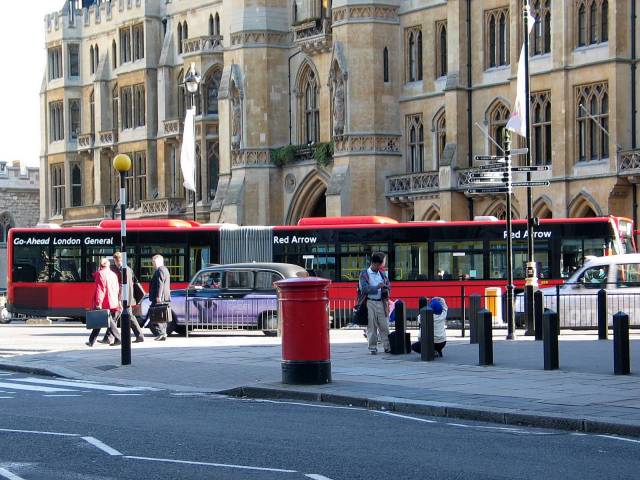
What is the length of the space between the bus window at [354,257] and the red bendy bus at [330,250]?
3cm

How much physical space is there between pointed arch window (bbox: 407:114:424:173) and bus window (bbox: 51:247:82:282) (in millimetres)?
16726

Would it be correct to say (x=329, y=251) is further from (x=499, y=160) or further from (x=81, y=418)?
(x=81, y=418)

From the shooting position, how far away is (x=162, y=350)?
25688 mm

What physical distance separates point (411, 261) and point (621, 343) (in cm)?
2104

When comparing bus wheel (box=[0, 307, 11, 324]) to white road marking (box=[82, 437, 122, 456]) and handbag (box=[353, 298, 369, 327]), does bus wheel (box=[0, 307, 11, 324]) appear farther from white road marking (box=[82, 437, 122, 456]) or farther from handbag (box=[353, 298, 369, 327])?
white road marking (box=[82, 437, 122, 456])

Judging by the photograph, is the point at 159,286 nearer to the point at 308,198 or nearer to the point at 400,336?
the point at 400,336

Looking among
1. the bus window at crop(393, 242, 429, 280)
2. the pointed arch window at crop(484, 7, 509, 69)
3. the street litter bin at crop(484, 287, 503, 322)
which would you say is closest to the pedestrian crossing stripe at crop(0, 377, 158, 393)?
the street litter bin at crop(484, 287, 503, 322)

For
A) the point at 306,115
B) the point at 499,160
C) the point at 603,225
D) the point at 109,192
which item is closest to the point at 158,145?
the point at 109,192

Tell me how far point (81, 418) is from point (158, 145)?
5474 centimetres

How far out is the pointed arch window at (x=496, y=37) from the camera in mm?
50281

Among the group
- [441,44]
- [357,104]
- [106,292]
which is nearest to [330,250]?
[106,292]

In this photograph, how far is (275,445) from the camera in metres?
12.5

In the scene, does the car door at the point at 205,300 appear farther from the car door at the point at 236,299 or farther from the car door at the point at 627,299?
the car door at the point at 627,299

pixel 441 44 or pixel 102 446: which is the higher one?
pixel 441 44
